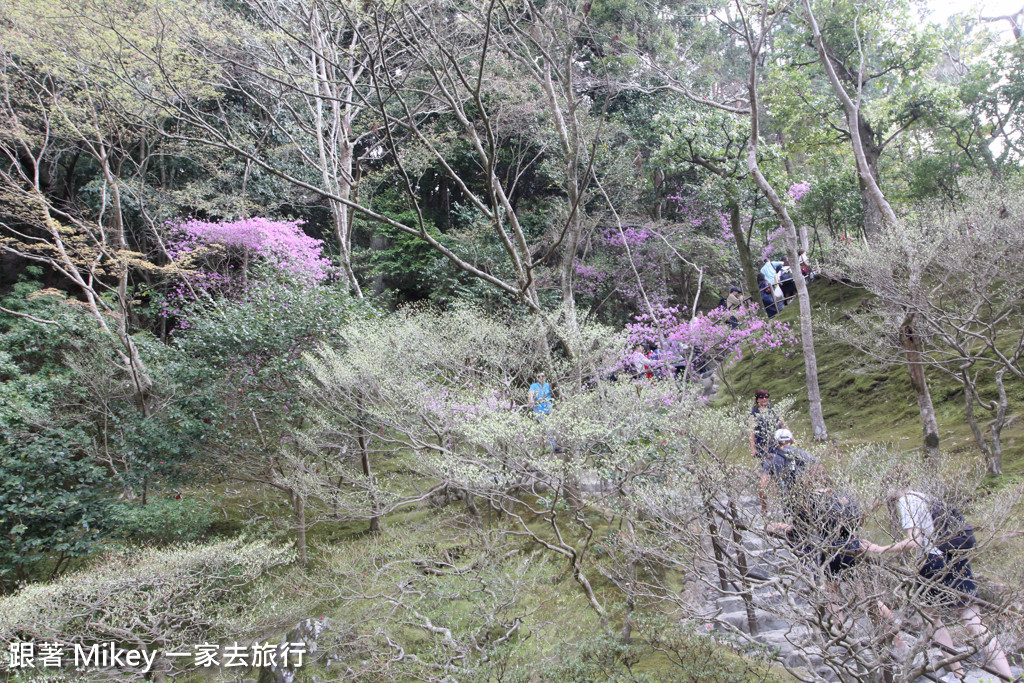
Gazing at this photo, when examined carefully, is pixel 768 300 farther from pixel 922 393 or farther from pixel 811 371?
pixel 922 393

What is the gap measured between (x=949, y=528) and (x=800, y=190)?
11818 mm

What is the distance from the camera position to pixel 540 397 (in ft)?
20.0

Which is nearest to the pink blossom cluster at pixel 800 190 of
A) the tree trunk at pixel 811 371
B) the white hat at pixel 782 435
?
the tree trunk at pixel 811 371

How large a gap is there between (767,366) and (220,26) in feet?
35.9

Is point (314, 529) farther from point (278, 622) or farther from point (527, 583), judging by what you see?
point (527, 583)

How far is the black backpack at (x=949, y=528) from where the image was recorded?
295cm

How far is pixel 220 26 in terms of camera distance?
1006cm

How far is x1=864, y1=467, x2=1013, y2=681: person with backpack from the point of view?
2908 mm

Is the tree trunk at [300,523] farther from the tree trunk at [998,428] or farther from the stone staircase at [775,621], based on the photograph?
the tree trunk at [998,428]

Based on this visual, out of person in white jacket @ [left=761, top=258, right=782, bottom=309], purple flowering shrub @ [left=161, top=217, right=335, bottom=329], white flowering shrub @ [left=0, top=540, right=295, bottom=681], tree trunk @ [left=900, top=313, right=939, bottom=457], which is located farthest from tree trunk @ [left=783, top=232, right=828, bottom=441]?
purple flowering shrub @ [left=161, top=217, right=335, bottom=329]

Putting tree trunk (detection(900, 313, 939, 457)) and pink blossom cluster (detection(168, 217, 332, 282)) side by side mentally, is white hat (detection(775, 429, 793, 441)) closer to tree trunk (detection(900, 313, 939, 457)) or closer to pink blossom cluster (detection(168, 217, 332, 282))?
tree trunk (detection(900, 313, 939, 457))

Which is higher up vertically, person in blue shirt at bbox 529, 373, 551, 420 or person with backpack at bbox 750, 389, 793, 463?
person with backpack at bbox 750, 389, 793, 463

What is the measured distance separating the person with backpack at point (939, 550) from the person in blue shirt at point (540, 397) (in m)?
2.66

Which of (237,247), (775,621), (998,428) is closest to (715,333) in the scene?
(998,428)
